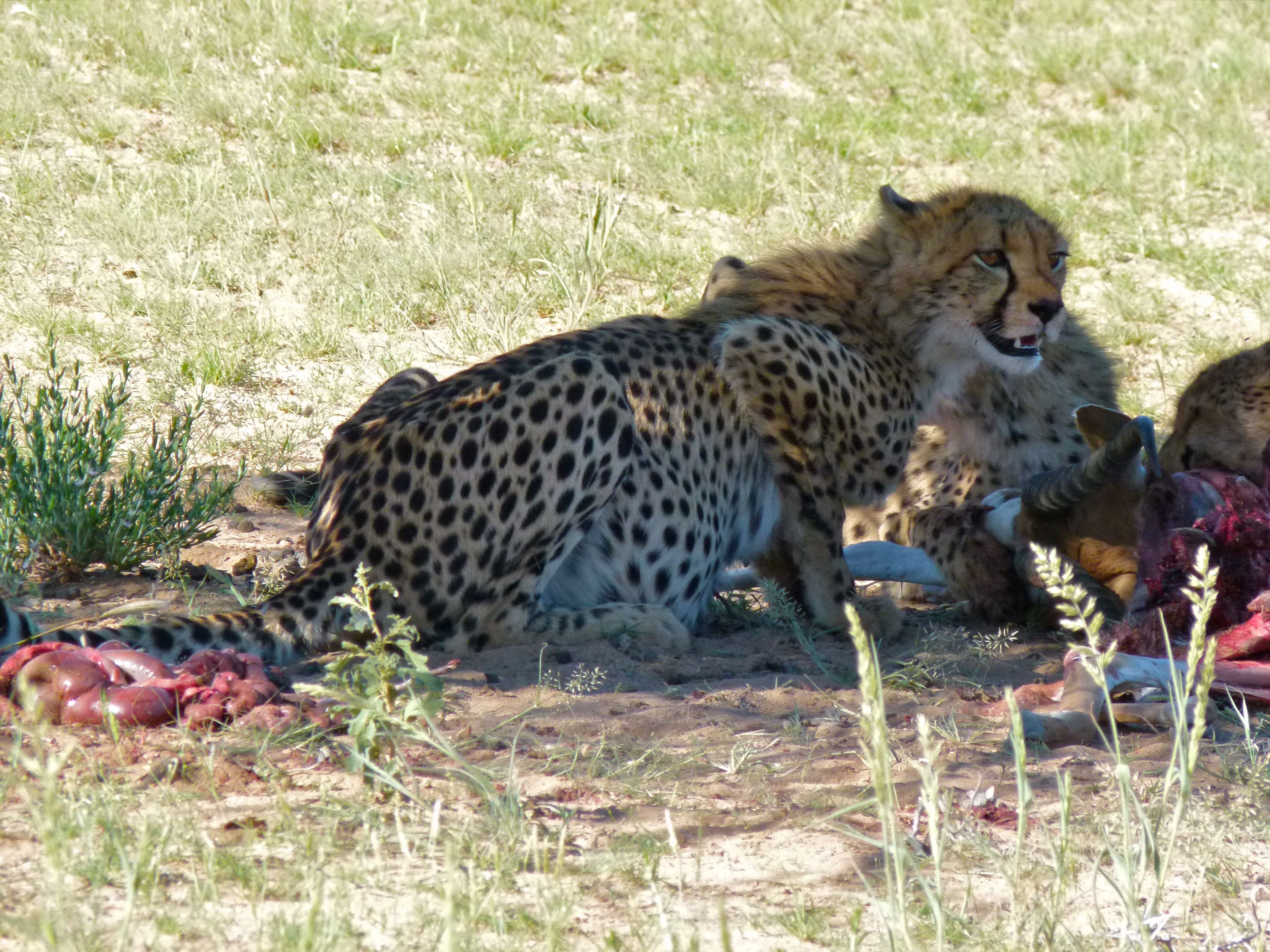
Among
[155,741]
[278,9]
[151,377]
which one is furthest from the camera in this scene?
[278,9]

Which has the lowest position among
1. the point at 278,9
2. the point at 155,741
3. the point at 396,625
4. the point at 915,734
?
the point at 915,734

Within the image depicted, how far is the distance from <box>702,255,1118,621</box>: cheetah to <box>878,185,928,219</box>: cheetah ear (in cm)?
50

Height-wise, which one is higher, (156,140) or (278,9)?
(278,9)

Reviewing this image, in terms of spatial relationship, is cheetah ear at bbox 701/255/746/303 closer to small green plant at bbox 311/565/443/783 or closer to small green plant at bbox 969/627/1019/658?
small green plant at bbox 969/627/1019/658

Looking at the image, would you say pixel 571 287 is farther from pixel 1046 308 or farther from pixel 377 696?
pixel 377 696

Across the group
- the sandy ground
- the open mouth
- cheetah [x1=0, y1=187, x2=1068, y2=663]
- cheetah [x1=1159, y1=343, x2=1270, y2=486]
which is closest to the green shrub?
the sandy ground

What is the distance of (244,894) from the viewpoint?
7.50 ft

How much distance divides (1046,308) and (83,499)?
2878mm

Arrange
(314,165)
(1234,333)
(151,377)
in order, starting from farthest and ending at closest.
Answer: (314,165) < (1234,333) < (151,377)

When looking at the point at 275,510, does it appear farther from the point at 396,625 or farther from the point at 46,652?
the point at 396,625

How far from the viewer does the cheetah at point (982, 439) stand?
4867 mm

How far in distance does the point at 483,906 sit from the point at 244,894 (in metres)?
0.40

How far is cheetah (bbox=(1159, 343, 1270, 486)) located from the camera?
430 cm

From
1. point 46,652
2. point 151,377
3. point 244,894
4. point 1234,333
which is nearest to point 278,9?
point 151,377
